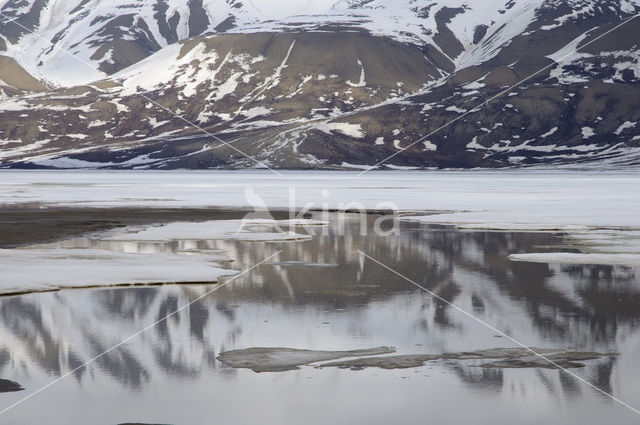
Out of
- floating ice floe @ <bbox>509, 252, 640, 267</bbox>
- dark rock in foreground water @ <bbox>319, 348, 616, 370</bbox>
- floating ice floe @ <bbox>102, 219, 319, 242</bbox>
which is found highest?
floating ice floe @ <bbox>102, 219, 319, 242</bbox>

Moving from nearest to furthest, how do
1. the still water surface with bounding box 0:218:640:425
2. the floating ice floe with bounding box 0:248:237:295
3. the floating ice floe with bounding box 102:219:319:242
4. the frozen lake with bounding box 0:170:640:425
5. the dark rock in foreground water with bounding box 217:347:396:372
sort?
the still water surface with bounding box 0:218:640:425, the frozen lake with bounding box 0:170:640:425, the dark rock in foreground water with bounding box 217:347:396:372, the floating ice floe with bounding box 0:248:237:295, the floating ice floe with bounding box 102:219:319:242

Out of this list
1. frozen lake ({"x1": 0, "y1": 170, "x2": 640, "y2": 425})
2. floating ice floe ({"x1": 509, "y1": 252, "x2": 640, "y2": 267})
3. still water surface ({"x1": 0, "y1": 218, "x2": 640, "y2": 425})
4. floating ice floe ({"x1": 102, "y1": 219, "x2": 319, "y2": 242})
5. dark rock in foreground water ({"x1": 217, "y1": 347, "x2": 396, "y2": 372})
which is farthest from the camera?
floating ice floe ({"x1": 102, "y1": 219, "x2": 319, "y2": 242})

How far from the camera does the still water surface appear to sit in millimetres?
9812

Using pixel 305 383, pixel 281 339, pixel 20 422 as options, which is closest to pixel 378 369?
pixel 305 383

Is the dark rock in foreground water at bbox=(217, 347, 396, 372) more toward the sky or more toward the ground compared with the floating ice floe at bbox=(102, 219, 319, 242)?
more toward the ground

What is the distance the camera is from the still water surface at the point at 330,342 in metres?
9.81

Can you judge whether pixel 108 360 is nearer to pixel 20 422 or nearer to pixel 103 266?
pixel 20 422

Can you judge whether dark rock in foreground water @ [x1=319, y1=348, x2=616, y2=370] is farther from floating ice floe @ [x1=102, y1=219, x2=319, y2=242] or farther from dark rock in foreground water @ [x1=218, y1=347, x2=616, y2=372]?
floating ice floe @ [x1=102, y1=219, x2=319, y2=242]

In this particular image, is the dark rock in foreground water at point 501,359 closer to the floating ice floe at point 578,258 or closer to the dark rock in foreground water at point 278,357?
the dark rock in foreground water at point 278,357

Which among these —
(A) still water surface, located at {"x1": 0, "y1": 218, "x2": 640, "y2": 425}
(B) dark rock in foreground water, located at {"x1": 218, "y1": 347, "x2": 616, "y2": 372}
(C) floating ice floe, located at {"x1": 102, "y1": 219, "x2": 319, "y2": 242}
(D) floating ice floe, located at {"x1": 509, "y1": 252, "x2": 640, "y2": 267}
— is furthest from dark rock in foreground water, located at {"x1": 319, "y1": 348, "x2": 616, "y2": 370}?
(C) floating ice floe, located at {"x1": 102, "y1": 219, "x2": 319, "y2": 242}

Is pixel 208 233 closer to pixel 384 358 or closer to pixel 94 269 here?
pixel 94 269

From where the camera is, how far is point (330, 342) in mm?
13227

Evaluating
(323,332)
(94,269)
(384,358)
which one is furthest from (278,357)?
(94,269)

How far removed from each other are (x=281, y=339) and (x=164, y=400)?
3501 mm
